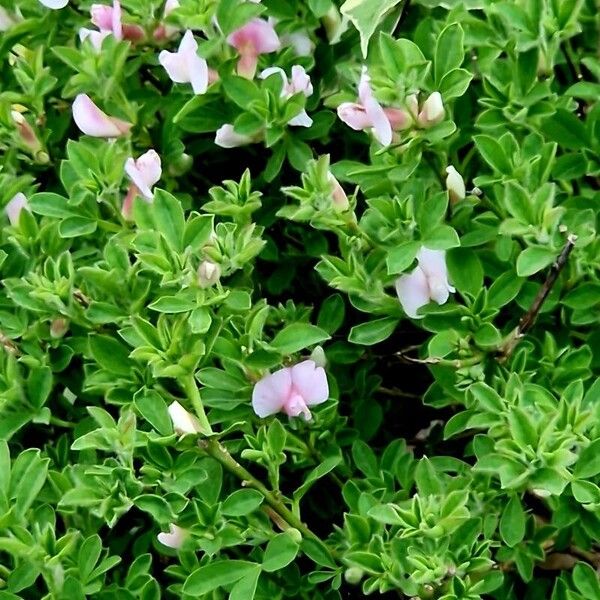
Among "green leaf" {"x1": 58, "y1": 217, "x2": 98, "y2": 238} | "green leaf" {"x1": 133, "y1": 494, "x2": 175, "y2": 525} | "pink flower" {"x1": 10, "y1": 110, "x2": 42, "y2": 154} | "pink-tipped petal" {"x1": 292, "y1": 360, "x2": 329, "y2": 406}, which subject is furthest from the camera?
"pink flower" {"x1": 10, "y1": 110, "x2": 42, "y2": 154}

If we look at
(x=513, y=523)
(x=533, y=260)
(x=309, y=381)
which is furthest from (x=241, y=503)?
(x=533, y=260)

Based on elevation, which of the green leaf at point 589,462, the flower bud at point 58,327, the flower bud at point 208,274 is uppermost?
the flower bud at point 208,274

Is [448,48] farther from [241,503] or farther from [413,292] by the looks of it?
[241,503]

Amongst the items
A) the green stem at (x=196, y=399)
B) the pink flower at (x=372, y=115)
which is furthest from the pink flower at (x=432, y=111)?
the green stem at (x=196, y=399)

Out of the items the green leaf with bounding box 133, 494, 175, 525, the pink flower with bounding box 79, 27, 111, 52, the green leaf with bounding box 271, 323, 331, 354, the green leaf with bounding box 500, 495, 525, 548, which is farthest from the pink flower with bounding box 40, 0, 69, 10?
the green leaf with bounding box 500, 495, 525, 548

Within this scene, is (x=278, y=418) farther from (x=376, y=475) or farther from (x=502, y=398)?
(x=502, y=398)

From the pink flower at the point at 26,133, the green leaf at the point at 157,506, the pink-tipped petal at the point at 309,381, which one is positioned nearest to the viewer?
the green leaf at the point at 157,506

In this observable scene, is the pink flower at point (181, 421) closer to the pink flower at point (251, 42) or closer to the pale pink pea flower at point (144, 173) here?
the pale pink pea flower at point (144, 173)

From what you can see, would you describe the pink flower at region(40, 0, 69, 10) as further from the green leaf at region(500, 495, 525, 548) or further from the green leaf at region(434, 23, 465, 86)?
the green leaf at region(500, 495, 525, 548)
